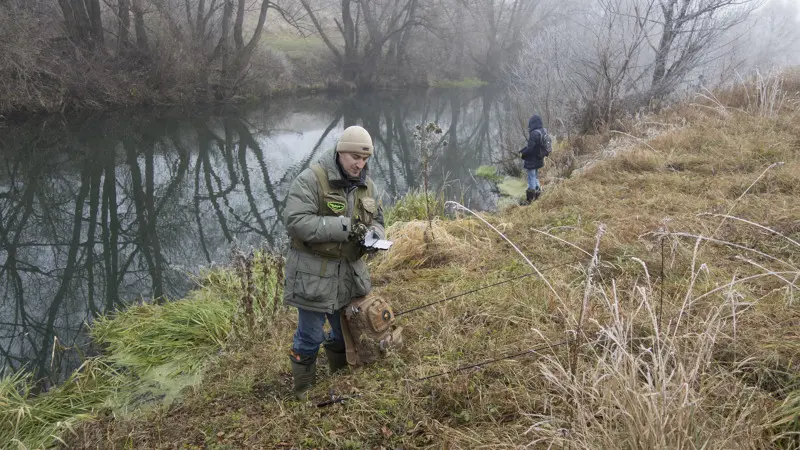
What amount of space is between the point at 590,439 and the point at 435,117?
19232 millimetres

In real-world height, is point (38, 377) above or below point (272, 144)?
below

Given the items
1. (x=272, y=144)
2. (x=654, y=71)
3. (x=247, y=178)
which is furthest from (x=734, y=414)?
(x=272, y=144)

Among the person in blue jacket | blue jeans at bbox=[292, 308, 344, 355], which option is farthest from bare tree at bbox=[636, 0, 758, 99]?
blue jeans at bbox=[292, 308, 344, 355]

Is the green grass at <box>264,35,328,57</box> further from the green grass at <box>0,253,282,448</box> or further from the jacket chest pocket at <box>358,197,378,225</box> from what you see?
the jacket chest pocket at <box>358,197,378,225</box>

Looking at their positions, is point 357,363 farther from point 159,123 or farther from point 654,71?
point 159,123

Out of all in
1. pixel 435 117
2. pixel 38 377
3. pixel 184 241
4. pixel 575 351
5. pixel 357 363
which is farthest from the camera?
pixel 435 117

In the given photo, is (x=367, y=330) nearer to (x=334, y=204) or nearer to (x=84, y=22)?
(x=334, y=204)

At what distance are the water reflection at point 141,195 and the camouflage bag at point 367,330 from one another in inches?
75.5

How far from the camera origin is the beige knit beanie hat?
253cm

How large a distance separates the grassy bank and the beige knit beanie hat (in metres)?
0.84

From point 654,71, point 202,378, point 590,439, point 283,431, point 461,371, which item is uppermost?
point 654,71

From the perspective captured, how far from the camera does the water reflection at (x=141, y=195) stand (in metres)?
5.52

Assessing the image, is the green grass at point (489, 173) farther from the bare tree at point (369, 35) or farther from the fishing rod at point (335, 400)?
the bare tree at point (369, 35)

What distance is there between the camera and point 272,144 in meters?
14.0
